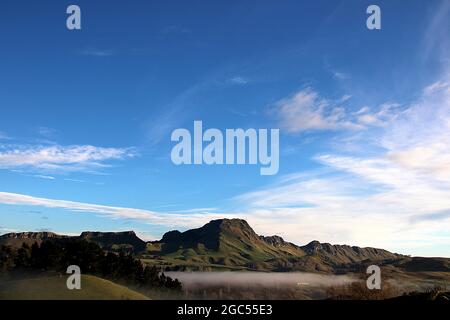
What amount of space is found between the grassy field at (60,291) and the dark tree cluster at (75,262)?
3428cm

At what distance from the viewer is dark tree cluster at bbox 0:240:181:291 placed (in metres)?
153

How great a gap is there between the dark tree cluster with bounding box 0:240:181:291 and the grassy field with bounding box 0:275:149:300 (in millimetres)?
34281

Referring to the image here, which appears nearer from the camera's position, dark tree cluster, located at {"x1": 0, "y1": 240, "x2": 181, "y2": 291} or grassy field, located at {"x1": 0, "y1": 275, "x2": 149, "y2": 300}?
grassy field, located at {"x1": 0, "y1": 275, "x2": 149, "y2": 300}

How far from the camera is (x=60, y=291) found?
101 m

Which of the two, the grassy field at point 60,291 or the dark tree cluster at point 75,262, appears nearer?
the grassy field at point 60,291

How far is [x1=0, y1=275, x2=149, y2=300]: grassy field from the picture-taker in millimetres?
97262

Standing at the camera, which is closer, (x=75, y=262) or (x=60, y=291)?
(x=60, y=291)

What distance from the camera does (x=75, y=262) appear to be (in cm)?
15812

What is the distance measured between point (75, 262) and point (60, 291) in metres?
59.0

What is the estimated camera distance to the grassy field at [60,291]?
97262mm

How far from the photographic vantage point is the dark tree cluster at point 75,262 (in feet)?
503

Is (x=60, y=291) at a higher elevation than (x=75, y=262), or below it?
below
